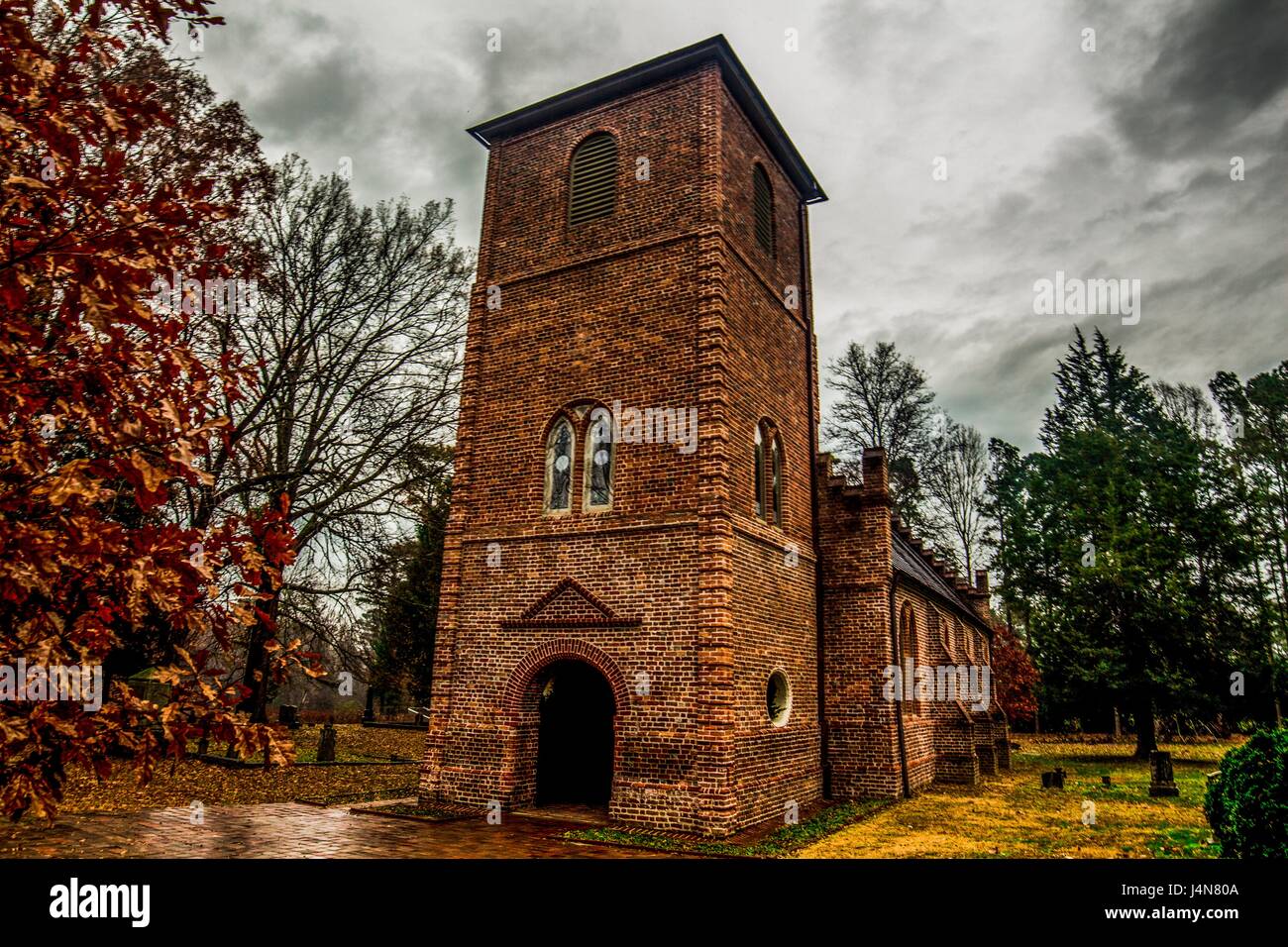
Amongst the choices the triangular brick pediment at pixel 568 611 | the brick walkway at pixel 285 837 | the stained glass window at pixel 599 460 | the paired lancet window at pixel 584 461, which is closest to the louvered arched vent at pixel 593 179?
the paired lancet window at pixel 584 461

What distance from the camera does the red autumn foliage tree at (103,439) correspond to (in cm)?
268

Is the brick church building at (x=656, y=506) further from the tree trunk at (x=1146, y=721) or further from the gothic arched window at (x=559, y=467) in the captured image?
the tree trunk at (x=1146, y=721)

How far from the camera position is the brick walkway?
9.22 m

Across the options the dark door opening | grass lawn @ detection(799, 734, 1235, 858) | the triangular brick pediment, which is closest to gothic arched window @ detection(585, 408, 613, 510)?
the triangular brick pediment

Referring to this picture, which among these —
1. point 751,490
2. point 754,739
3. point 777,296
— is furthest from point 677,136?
point 754,739

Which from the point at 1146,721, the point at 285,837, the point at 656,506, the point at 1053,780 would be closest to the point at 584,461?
the point at 656,506

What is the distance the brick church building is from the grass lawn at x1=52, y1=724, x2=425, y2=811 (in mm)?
3254

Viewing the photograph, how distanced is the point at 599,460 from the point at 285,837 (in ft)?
23.8

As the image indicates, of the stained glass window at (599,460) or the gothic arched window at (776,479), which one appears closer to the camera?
the stained glass window at (599,460)

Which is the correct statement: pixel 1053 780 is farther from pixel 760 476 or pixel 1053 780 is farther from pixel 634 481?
pixel 634 481

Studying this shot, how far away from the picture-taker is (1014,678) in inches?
1309

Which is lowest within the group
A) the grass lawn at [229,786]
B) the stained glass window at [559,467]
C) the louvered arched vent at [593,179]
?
the grass lawn at [229,786]

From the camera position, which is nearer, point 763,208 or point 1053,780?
point 763,208

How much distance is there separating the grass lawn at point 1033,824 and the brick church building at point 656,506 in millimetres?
1353
